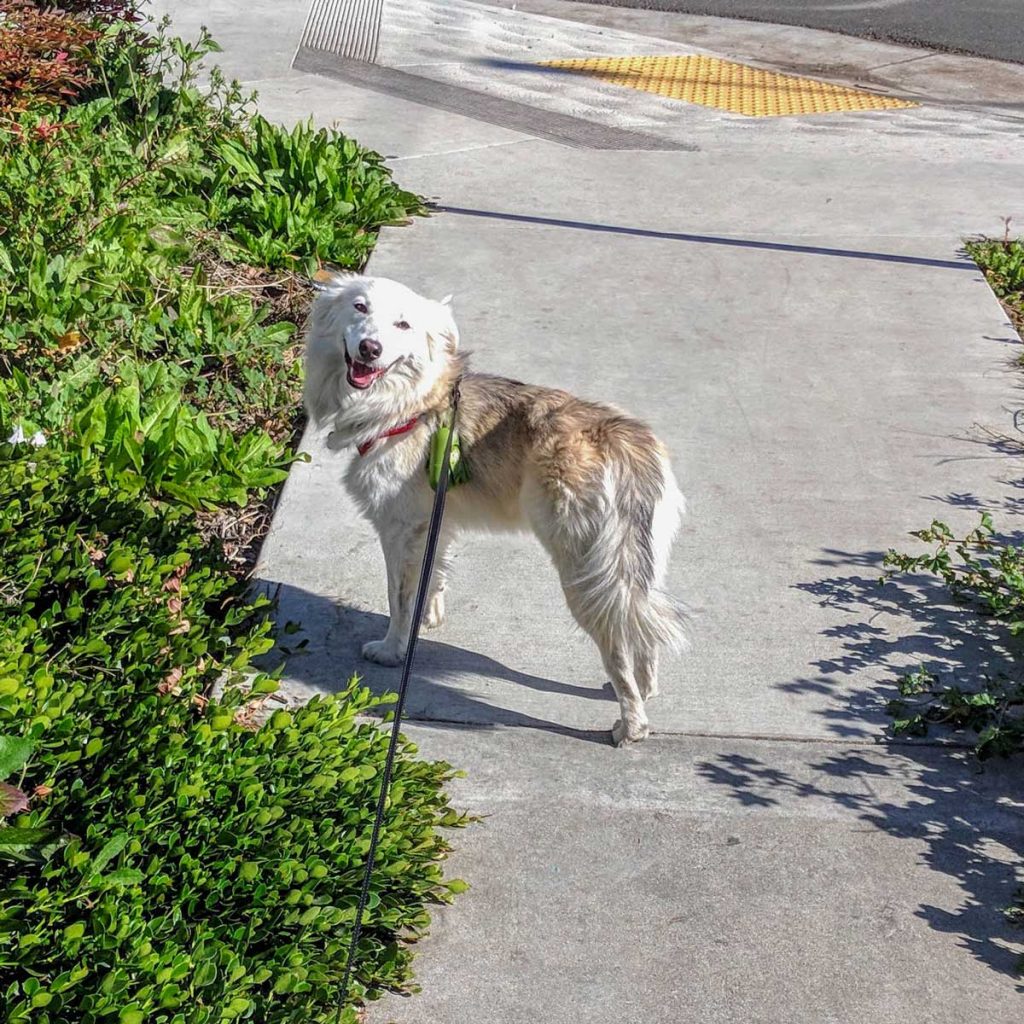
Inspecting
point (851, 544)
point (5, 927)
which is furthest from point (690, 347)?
point (5, 927)

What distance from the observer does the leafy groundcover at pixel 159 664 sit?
271 cm

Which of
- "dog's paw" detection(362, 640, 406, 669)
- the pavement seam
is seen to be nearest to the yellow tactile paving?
the pavement seam

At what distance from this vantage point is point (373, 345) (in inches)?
161

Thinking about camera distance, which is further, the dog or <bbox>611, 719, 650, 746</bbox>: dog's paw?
<bbox>611, 719, 650, 746</bbox>: dog's paw

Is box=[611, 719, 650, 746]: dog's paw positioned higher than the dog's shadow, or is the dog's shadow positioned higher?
box=[611, 719, 650, 746]: dog's paw

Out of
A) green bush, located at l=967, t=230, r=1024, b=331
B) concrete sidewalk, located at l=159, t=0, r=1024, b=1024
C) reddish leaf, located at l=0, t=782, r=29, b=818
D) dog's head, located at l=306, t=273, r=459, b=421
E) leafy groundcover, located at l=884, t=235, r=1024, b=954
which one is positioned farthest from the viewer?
green bush, located at l=967, t=230, r=1024, b=331

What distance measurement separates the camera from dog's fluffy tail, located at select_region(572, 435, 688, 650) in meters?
3.89

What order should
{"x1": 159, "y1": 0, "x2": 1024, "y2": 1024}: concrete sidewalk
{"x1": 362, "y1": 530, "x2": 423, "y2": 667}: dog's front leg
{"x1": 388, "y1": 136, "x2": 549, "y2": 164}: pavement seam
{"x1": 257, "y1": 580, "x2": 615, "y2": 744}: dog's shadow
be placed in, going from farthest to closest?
1. {"x1": 388, "y1": 136, "x2": 549, "y2": 164}: pavement seam
2. {"x1": 362, "y1": 530, "x2": 423, "y2": 667}: dog's front leg
3. {"x1": 257, "y1": 580, "x2": 615, "y2": 744}: dog's shadow
4. {"x1": 159, "y1": 0, "x2": 1024, "y2": 1024}: concrete sidewalk

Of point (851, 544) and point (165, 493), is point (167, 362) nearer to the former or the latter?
point (165, 493)

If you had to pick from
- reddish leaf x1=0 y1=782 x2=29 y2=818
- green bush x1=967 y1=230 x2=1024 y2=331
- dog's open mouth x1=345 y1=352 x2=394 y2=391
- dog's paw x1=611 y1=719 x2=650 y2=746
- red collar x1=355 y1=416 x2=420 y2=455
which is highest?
green bush x1=967 y1=230 x2=1024 y2=331

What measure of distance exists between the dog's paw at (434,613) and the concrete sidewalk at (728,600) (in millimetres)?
58

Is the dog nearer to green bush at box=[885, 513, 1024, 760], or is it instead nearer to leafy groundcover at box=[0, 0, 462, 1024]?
leafy groundcover at box=[0, 0, 462, 1024]

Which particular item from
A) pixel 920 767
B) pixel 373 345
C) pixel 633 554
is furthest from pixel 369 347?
pixel 920 767

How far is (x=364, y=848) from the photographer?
10.5ft
